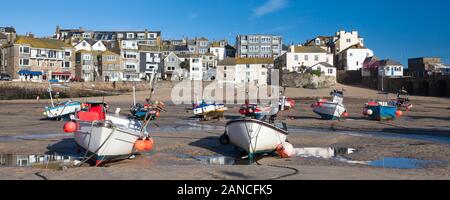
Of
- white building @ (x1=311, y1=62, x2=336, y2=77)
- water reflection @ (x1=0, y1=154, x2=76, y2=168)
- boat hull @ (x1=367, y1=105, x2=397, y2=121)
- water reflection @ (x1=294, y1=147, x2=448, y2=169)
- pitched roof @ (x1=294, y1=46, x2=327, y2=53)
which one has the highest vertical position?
pitched roof @ (x1=294, y1=46, x2=327, y2=53)

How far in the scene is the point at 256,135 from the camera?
55.0 ft

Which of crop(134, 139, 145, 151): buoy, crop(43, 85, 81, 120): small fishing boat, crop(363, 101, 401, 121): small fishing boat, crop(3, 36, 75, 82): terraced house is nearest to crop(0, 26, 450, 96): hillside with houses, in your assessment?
crop(3, 36, 75, 82): terraced house

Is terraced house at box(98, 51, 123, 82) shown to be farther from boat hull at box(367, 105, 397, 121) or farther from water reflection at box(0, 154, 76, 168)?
water reflection at box(0, 154, 76, 168)

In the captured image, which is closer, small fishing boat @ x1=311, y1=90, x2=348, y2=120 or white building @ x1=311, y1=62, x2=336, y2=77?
small fishing boat @ x1=311, y1=90, x2=348, y2=120

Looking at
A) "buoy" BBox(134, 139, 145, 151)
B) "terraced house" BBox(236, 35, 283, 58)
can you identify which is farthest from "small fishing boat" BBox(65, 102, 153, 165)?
"terraced house" BBox(236, 35, 283, 58)

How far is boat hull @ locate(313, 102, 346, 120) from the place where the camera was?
33.7 meters

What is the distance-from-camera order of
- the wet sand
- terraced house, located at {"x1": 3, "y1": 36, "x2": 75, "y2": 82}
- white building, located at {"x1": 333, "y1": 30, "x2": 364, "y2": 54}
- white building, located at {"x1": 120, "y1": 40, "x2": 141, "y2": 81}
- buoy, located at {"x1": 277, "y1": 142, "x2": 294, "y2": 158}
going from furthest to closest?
white building, located at {"x1": 333, "y1": 30, "x2": 364, "y2": 54}
white building, located at {"x1": 120, "y1": 40, "x2": 141, "y2": 81}
terraced house, located at {"x1": 3, "y1": 36, "x2": 75, "y2": 82}
buoy, located at {"x1": 277, "y1": 142, "x2": 294, "y2": 158}
the wet sand

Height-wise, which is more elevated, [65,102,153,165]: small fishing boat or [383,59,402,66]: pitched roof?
[383,59,402,66]: pitched roof

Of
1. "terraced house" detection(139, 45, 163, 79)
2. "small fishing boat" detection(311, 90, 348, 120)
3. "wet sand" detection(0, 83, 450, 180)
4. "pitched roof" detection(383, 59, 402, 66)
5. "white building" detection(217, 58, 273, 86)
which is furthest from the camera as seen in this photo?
"terraced house" detection(139, 45, 163, 79)

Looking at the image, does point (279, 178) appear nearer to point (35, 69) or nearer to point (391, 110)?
point (391, 110)

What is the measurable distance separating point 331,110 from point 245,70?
63.8m

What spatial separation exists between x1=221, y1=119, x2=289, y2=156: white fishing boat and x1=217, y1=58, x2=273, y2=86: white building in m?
77.7

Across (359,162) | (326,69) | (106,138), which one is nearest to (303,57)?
(326,69)
